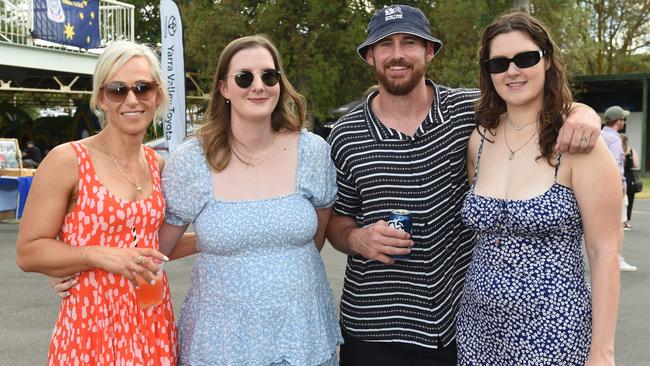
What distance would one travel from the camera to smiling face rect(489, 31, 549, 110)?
2.47 meters

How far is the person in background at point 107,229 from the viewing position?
2.45m

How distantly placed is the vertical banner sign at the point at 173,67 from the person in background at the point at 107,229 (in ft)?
27.3

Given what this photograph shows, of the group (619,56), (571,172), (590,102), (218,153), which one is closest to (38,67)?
(218,153)

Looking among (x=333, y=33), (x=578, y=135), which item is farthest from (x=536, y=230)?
(x=333, y=33)

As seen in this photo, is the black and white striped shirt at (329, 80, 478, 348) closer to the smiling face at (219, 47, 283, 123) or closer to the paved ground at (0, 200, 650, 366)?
the smiling face at (219, 47, 283, 123)

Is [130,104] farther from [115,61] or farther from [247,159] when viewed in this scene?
[247,159]

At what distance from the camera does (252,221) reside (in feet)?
8.40

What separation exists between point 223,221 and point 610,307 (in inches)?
54.6

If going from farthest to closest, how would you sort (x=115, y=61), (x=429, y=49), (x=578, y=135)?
(x=429, y=49)
(x=115, y=61)
(x=578, y=135)

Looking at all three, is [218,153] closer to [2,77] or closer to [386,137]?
[386,137]

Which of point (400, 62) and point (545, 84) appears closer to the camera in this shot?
point (545, 84)

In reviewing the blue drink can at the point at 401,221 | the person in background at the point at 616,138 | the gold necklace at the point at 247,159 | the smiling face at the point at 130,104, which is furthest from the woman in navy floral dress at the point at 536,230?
the person in background at the point at 616,138

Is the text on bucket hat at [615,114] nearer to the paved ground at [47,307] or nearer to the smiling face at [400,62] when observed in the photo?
the paved ground at [47,307]

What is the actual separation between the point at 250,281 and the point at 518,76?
1230mm
